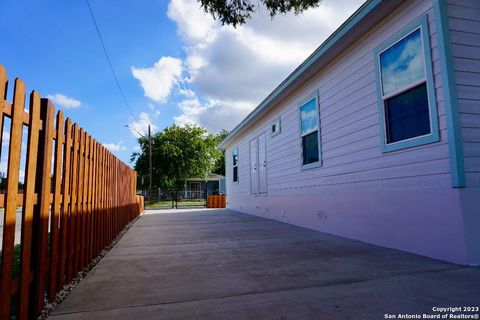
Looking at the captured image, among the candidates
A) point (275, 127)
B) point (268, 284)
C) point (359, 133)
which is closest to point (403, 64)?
point (359, 133)

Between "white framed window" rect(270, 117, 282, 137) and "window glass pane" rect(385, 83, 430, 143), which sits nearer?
"window glass pane" rect(385, 83, 430, 143)

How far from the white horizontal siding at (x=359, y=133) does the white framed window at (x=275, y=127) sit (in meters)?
0.60

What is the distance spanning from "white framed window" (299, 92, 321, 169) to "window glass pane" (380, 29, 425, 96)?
2.12 metres

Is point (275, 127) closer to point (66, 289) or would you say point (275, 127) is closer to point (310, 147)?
point (310, 147)

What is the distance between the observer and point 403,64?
423 centimetres

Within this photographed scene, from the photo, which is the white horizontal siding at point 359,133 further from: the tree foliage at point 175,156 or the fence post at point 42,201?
the tree foliage at point 175,156

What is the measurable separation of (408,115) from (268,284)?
3.01 metres

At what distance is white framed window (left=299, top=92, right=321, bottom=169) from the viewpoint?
6633 millimetres

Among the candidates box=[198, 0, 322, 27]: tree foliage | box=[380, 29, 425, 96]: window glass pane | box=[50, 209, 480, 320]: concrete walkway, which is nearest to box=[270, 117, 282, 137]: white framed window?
box=[198, 0, 322, 27]: tree foliage

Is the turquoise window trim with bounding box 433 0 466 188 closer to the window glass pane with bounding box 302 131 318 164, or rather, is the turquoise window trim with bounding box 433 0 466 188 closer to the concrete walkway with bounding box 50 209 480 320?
the concrete walkway with bounding box 50 209 480 320

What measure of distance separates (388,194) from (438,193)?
32.8 inches

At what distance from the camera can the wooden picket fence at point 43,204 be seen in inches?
68.1

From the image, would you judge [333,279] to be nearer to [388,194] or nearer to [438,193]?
[438,193]

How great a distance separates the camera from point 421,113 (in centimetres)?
395
